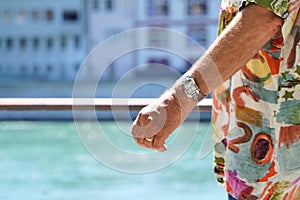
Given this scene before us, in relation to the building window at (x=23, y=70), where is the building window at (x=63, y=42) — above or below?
above

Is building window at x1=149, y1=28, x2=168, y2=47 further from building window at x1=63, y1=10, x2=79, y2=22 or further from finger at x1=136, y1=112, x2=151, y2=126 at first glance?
building window at x1=63, y1=10, x2=79, y2=22

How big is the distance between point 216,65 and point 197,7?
23030 millimetres

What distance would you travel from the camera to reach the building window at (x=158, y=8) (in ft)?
76.8

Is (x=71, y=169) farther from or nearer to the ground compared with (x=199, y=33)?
farther from the ground

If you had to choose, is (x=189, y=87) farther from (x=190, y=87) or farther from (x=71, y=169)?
(x=71, y=169)

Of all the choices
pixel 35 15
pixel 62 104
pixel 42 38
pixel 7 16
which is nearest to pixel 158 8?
pixel 42 38

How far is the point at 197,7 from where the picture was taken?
23781 mm

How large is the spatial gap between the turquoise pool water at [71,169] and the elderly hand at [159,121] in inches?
210

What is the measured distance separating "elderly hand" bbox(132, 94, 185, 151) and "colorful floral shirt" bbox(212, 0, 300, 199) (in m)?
0.11

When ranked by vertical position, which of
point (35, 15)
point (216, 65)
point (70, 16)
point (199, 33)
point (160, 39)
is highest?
point (216, 65)

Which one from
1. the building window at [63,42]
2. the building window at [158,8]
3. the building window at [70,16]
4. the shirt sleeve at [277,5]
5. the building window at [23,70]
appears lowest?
the building window at [23,70]

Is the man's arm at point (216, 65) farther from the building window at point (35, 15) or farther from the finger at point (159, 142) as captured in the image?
the building window at point (35, 15)

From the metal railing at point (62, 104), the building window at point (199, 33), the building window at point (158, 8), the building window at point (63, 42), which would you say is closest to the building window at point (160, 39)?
the metal railing at point (62, 104)

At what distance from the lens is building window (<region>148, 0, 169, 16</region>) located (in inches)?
922
